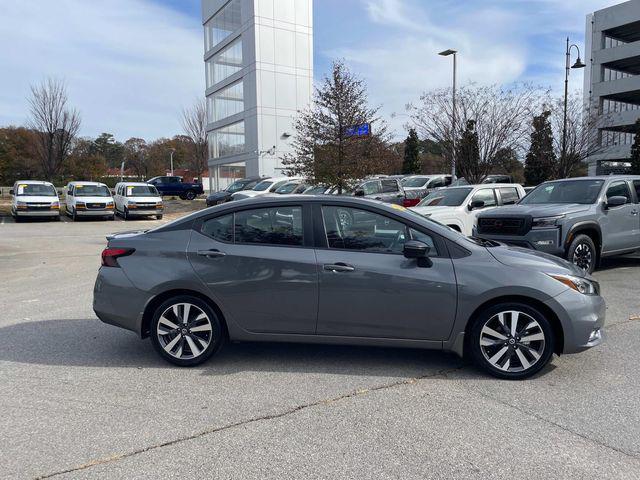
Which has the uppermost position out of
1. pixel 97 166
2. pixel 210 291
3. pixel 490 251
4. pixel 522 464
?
pixel 97 166

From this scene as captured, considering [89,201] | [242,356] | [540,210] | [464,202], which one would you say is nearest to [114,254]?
[242,356]

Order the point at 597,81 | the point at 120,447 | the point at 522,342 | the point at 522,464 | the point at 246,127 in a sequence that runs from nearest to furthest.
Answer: the point at 522,464
the point at 120,447
the point at 522,342
the point at 246,127
the point at 597,81

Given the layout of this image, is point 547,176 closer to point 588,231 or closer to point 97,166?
point 588,231

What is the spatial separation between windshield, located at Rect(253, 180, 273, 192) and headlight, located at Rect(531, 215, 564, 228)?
18.9 metres

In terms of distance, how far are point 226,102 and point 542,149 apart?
28.7 metres

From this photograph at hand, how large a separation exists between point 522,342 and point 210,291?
279cm

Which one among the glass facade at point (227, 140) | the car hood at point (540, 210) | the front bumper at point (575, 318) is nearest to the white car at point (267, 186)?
the glass facade at point (227, 140)

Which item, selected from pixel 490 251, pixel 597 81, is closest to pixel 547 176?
pixel 490 251

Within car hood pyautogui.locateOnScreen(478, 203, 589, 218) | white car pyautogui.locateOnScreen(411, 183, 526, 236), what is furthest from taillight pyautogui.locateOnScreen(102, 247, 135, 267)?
white car pyautogui.locateOnScreen(411, 183, 526, 236)

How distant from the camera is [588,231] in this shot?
8828 mm

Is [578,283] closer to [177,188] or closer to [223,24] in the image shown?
[177,188]

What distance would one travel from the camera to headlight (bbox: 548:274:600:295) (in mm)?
4344

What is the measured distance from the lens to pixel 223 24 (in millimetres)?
43531

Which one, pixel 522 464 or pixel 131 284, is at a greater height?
pixel 131 284
